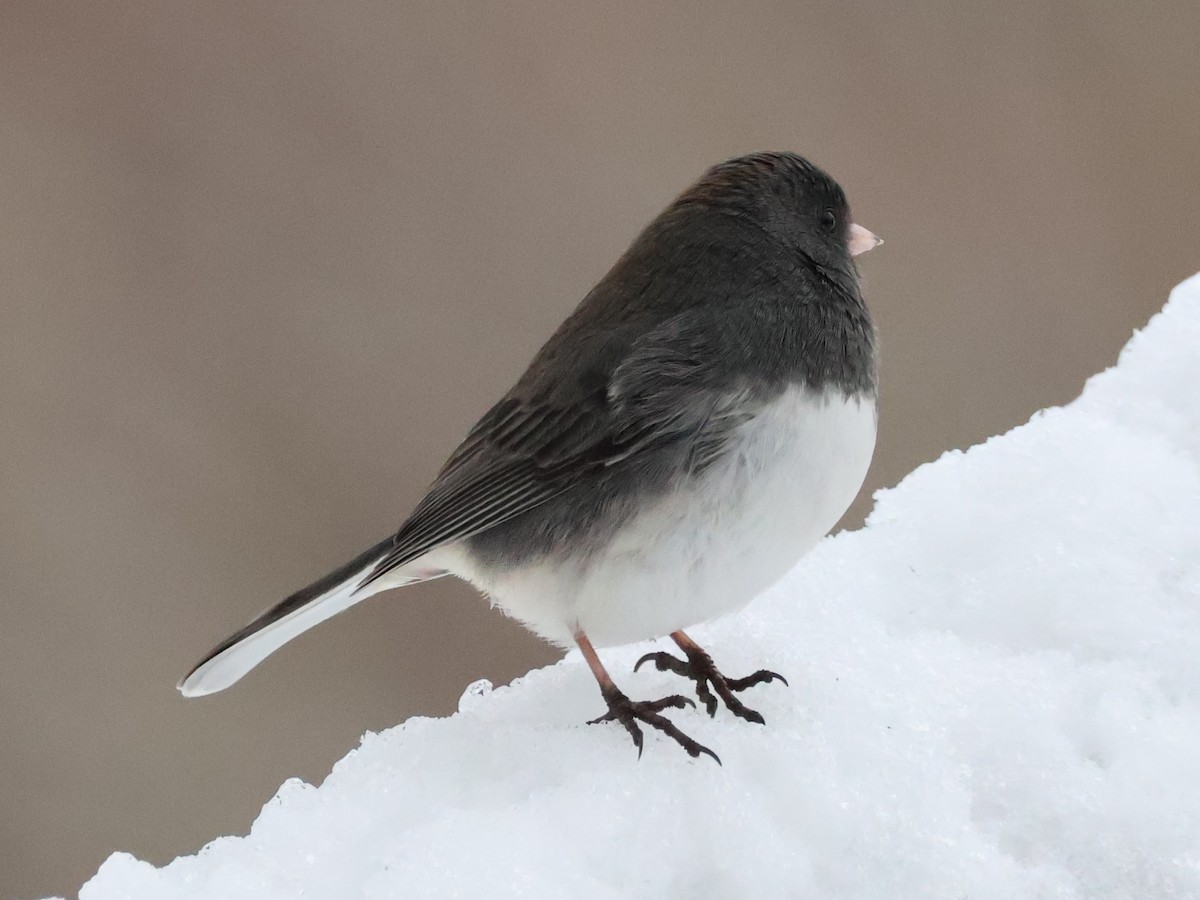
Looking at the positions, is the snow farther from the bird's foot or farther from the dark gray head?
the dark gray head

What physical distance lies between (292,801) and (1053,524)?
0.68m

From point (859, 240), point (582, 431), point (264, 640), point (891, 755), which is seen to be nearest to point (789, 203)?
point (859, 240)

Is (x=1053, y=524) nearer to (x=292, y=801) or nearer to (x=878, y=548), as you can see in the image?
(x=878, y=548)

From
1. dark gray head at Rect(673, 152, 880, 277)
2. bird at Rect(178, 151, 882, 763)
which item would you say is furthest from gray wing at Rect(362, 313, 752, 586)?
dark gray head at Rect(673, 152, 880, 277)

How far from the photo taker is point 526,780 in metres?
0.89

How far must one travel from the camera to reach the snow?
0.78 m

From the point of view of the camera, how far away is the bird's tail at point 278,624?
1.25 m

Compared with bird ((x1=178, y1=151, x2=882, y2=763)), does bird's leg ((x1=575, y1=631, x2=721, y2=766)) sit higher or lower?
lower

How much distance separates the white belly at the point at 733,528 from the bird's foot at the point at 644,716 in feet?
0.23

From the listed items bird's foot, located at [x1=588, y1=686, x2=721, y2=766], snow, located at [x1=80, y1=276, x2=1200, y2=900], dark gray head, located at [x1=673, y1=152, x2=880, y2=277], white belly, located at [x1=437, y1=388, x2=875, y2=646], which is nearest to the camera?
snow, located at [x1=80, y1=276, x2=1200, y2=900]

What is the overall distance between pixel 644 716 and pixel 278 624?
1.45 feet

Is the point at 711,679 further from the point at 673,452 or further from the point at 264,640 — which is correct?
the point at 264,640

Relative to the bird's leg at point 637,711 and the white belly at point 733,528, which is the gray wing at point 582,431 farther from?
the bird's leg at point 637,711

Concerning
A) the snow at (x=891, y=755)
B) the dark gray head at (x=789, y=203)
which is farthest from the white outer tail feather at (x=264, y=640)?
the dark gray head at (x=789, y=203)
